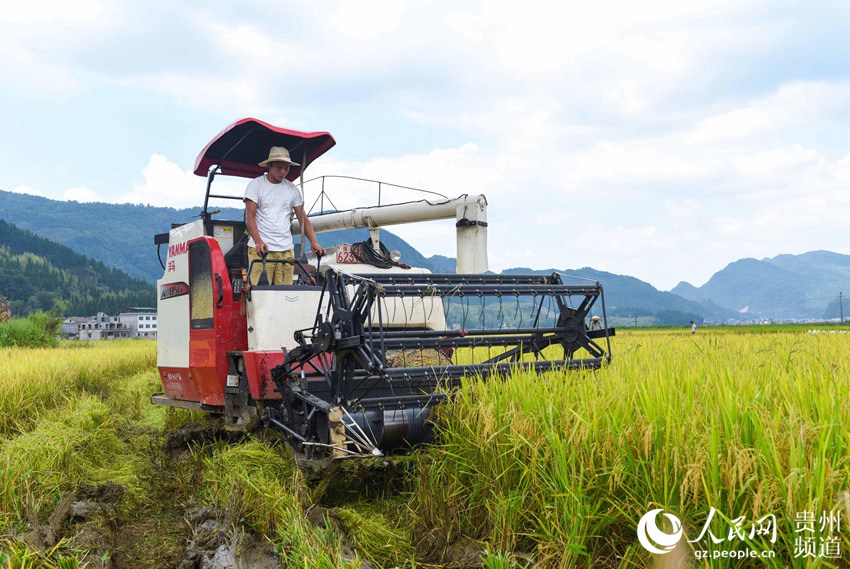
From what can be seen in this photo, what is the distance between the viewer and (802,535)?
2.39 metres

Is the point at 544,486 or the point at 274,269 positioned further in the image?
the point at 274,269

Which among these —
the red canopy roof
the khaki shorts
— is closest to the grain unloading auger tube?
the khaki shorts

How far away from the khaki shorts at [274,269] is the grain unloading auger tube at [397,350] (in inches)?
30.2

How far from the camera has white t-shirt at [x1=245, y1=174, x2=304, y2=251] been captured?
6996 mm

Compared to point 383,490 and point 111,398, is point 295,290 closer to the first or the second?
point 383,490

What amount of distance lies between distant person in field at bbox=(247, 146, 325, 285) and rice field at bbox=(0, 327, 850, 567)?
1.67 meters

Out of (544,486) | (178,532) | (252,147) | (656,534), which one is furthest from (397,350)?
(252,147)

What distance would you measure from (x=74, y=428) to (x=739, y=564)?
→ 6.45 m

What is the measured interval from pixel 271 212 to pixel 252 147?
1.12 m

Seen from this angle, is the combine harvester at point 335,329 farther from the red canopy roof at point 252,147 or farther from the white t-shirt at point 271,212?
the white t-shirt at point 271,212

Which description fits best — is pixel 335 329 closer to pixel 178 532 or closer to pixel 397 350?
pixel 397 350

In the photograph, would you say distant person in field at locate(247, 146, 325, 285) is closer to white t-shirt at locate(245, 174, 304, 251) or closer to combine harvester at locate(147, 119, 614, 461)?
white t-shirt at locate(245, 174, 304, 251)

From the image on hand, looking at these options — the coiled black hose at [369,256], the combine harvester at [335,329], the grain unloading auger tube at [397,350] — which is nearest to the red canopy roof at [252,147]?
the combine harvester at [335,329]

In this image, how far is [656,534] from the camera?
9.23ft
